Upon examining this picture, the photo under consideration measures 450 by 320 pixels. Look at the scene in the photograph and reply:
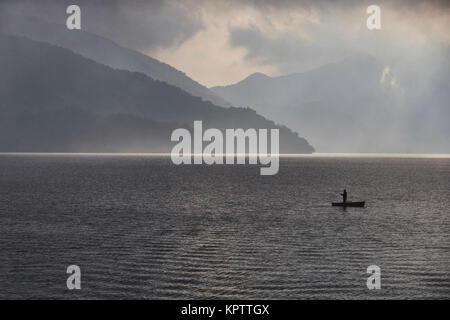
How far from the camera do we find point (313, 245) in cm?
5972

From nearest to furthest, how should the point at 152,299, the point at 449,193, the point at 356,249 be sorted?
the point at 152,299 < the point at 356,249 < the point at 449,193

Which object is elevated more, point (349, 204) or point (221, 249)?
point (349, 204)

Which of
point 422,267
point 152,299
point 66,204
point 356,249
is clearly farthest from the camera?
point 66,204

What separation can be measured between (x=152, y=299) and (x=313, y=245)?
995 inches

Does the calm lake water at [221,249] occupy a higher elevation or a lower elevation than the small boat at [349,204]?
lower

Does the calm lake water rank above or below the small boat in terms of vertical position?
below

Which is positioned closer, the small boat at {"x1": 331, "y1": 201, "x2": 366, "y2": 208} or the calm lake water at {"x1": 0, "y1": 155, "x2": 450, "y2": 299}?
the calm lake water at {"x1": 0, "y1": 155, "x2": 450, "y2": 299}

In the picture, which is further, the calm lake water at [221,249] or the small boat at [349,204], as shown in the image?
the small boat at [349,204]

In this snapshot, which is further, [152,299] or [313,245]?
[313,245]

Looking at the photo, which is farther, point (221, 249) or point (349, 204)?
point (349, 204)

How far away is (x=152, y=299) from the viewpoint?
128ft
